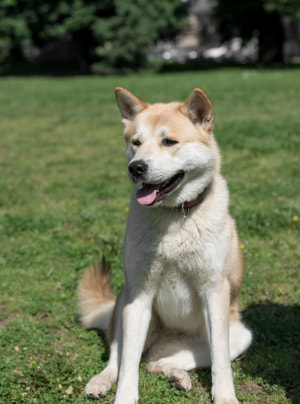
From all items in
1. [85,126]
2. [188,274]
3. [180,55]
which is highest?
[188,274]

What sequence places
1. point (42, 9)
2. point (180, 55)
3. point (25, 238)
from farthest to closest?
point (180, 55)
point (42, 9)
point (25, 238)

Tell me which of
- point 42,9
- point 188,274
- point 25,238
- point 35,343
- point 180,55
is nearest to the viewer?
point 188,274

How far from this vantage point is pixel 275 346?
3.78 m

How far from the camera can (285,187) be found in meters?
6.75

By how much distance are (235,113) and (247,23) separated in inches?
708

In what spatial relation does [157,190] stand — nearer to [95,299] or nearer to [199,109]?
[199,109]

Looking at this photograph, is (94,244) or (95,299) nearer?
(95,299)

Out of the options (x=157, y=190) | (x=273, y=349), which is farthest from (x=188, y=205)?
(x=273, y=349)

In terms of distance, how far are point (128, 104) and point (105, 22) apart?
76.8 ft

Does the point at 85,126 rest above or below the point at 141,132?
below

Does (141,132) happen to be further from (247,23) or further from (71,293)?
(247,23)

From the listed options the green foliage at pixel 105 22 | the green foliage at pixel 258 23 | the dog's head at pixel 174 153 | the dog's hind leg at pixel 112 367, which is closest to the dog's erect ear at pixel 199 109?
the dog's head at pixel 174 153

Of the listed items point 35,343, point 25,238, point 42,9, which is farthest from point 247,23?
point 35,343

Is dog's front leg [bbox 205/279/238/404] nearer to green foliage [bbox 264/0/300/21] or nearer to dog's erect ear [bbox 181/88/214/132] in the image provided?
dog's erect ear [bbox 181/88/214/132]
